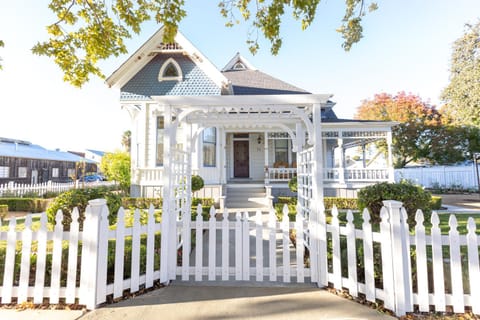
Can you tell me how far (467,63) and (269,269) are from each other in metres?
19.9

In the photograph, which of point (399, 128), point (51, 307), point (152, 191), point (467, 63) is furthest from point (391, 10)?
point (399, 128)

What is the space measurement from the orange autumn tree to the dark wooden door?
45.1 ft

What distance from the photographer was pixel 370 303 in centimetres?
262

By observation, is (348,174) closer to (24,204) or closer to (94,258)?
(94,258)

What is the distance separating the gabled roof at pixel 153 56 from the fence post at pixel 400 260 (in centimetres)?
807

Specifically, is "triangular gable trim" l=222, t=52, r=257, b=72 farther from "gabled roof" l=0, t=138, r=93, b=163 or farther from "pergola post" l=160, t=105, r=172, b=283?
"gabled roof" l=0, t=138, r=93, b=163

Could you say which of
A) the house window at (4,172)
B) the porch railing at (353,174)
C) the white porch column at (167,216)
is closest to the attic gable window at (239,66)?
the porch railing at (353,174)

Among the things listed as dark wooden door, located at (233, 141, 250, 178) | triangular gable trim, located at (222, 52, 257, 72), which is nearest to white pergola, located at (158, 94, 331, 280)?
dark wooden door, located at (233, 141, 250, 178)

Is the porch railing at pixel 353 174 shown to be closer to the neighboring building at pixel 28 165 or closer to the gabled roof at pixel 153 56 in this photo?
the gabled roof at pixel 153 56

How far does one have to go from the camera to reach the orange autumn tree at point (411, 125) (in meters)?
18.4

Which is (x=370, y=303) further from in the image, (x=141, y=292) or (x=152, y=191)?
(x=152, y=191)

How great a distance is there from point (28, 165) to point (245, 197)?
2562cm

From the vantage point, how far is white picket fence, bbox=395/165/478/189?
49.9 ft

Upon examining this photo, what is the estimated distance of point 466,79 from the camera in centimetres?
1411
